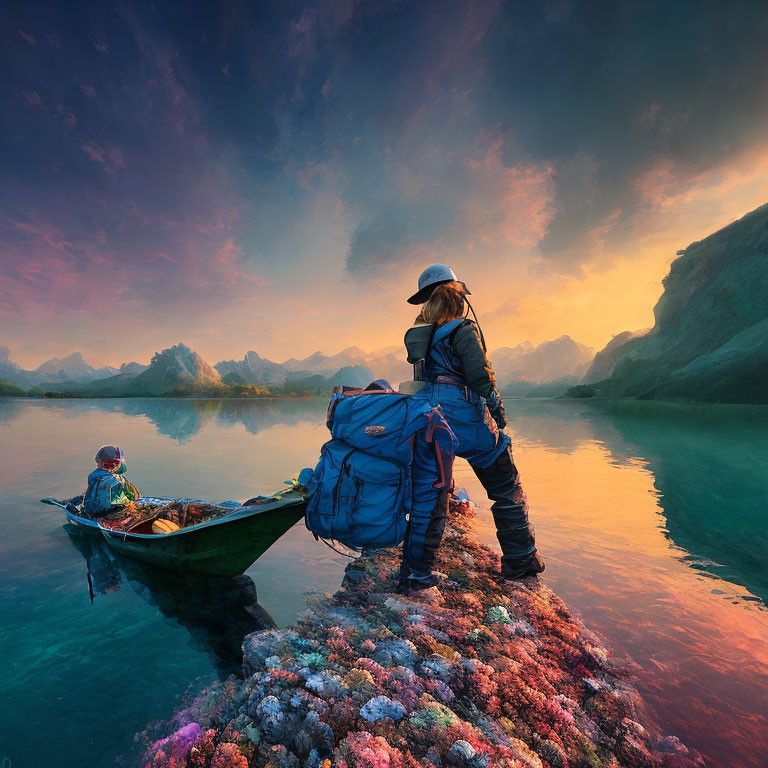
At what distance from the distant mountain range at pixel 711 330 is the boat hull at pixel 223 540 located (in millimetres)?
63197

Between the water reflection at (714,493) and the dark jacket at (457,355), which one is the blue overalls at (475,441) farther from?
the water reflection at (714,493)

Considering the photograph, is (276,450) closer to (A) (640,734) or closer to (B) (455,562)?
(B) (455,562)

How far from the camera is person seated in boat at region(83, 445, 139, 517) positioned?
25.1 feet

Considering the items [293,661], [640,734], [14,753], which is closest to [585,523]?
[640,734]

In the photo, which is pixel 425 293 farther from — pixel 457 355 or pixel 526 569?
pixel 526 569

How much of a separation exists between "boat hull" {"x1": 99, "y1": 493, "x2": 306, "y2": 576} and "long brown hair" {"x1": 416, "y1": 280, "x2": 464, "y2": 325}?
117 inches

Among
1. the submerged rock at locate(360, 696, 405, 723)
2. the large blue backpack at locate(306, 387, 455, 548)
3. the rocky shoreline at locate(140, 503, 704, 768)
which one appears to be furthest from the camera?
the large blue backpack at locate(306, 387, 455, 548)

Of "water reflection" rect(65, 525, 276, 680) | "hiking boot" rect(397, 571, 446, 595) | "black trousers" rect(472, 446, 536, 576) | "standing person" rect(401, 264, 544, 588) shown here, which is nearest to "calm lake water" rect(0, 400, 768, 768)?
"water reflection" rect(65, 525, 276, 680)

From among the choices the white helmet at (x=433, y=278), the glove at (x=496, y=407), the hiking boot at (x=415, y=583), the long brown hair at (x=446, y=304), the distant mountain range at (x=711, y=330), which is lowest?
the hiking boot at (x=415, y=583)

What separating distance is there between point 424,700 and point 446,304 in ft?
12.4

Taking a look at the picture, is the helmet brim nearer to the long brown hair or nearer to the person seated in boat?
the long brown hair

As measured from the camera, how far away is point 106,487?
7.72m

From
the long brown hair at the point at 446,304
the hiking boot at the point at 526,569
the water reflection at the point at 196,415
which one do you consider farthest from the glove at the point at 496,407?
the water reflection at the point at 196,415

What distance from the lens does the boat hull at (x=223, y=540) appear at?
4820 millimetres
